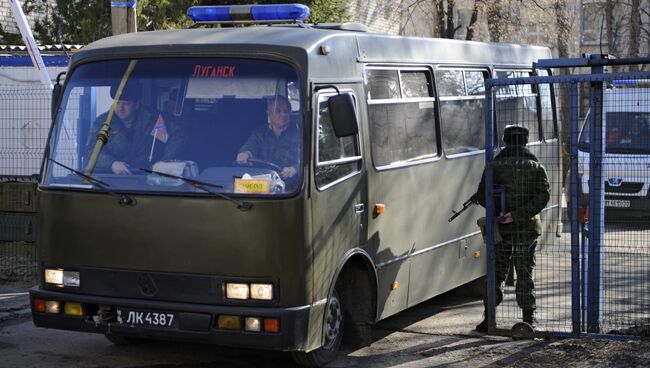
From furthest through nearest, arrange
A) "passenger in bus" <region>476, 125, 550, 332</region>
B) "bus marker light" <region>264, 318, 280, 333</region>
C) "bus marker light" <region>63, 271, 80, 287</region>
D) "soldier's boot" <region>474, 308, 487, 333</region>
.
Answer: "soldier's boot" <region>474, 308, 487, 333</region>
"passenger in bus" <region>476, 125, 550, 332</region>
"bus marker light" <region>63, 271, 80, 287</region>
"bus marker light" <region>264, 318, 280, 333</region>

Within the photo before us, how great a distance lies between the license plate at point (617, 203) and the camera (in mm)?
8555

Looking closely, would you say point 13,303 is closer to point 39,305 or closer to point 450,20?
point 39,305

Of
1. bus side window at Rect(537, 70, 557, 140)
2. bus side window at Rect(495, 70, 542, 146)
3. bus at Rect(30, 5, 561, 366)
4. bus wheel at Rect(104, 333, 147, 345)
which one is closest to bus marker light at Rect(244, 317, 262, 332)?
bus at Rect(30, 5, 561, 366)

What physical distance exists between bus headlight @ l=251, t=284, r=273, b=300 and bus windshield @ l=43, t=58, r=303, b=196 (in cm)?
63

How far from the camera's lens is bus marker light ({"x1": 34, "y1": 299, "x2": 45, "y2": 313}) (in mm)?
7461

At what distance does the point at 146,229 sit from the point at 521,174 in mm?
3310

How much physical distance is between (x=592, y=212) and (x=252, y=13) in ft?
11.1

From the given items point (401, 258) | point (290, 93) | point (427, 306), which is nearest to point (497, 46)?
point (427, 306)

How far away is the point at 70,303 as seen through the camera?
7363mm

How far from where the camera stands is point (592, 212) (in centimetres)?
820

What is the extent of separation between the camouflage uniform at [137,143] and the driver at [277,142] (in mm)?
490

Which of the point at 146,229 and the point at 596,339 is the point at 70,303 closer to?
the point at 146,229

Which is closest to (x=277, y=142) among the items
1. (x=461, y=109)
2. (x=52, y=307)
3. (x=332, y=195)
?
(x=332, y=195)

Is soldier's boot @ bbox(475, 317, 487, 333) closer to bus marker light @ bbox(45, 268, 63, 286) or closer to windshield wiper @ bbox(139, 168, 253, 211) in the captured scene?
windshield wiper @ bbox(139, 168, 253, 211)
